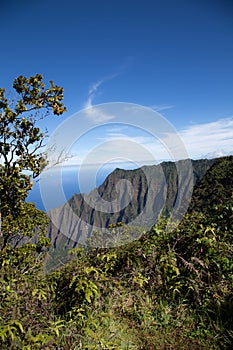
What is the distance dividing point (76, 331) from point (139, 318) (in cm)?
82

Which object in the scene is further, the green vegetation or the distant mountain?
the distant mountain

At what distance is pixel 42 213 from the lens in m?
7.32

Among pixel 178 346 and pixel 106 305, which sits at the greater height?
pixel 106 305

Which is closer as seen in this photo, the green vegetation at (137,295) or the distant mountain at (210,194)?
the green vegetation at (137,295)

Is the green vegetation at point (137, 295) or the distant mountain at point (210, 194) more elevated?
the distant mountain at point (210, 194)

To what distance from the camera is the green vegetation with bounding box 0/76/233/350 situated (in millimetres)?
2289

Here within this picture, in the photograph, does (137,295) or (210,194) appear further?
(210,194)

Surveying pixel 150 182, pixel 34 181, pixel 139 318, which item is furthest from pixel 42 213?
pixel 139 318

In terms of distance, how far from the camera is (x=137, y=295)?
3.15 metres

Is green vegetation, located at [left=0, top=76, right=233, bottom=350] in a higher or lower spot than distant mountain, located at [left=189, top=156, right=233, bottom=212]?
lower

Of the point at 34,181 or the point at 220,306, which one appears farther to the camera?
the point at 34,181

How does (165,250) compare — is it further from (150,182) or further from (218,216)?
(150,182)

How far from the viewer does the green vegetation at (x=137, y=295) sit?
2289mm

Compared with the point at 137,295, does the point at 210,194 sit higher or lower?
higher
